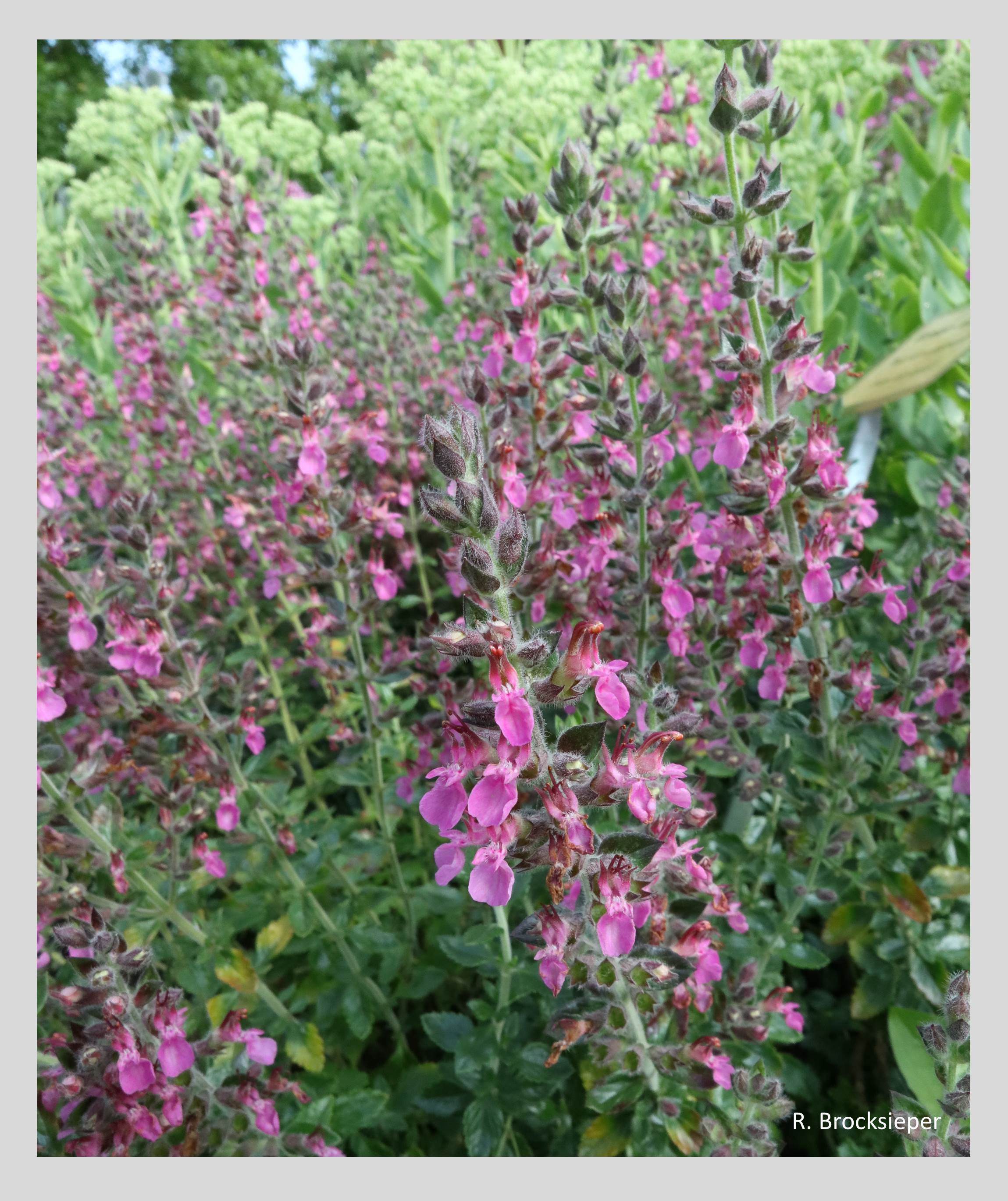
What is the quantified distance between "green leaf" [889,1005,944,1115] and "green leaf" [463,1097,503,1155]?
919 millimetres

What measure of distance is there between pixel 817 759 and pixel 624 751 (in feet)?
3.40

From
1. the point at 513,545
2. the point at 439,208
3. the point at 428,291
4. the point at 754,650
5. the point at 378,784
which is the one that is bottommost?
the point at 378,784

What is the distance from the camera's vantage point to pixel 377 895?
2.40 m

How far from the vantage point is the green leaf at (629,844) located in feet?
3.89

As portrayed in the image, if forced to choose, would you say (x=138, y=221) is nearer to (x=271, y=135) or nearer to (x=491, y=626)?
(x=271, y=135)

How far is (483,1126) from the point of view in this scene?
1836 mm

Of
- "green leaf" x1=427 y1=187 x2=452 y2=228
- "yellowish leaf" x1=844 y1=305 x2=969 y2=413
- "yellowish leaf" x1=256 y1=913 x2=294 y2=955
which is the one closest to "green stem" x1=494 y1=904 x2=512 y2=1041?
"yellowish leaf" x1=256 y1=913 x2=294 y2=955

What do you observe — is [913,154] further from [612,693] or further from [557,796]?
[557,796]

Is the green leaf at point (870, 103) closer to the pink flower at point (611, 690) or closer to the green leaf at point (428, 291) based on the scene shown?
the green leaf at point (428, 291)

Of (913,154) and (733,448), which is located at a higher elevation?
(913,154)

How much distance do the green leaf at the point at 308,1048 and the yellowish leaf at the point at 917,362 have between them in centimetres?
237

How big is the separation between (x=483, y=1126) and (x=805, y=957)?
2.85 feet

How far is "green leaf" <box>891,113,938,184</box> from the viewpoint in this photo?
4523mm

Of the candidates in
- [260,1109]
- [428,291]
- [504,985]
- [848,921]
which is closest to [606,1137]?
[504,985]
